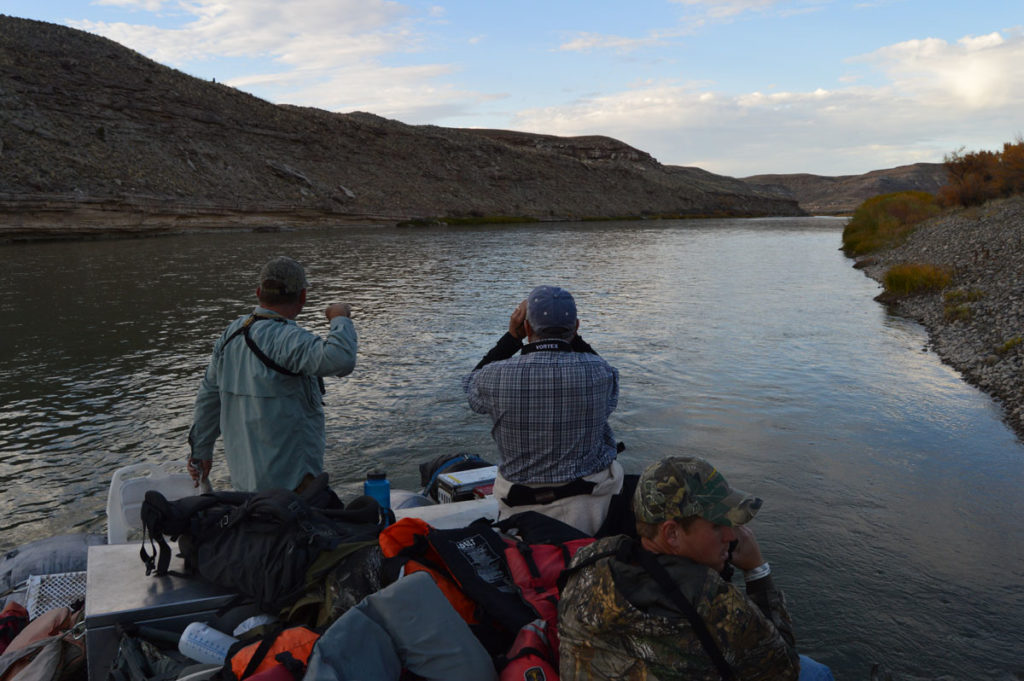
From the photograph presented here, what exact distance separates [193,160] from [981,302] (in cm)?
4878

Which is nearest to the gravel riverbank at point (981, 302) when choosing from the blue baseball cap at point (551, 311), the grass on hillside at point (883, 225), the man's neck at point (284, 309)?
the grass on hillside at point (883, 225)

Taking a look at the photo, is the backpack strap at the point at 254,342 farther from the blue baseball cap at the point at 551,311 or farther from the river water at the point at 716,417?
the river water at the point at 716,417

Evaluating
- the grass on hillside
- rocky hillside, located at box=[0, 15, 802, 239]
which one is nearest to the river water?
the grass on hillside

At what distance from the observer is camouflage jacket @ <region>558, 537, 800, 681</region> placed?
2420mm

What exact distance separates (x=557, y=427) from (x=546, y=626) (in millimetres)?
1054

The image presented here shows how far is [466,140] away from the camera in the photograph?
308 ft

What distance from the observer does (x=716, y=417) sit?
33.2 ft

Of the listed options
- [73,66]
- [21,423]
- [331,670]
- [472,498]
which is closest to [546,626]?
[331,670]

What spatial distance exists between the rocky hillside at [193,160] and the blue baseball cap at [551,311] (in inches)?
1467

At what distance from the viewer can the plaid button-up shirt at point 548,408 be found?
12.3ft

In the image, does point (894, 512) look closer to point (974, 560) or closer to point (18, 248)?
point (974, 560)

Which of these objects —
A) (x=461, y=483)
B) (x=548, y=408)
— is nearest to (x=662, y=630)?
(x=548, y=408)

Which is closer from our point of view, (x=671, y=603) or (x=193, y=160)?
(x=671, y=603)

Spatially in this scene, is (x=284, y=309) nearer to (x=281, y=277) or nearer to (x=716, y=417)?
(x=281, y=277)
